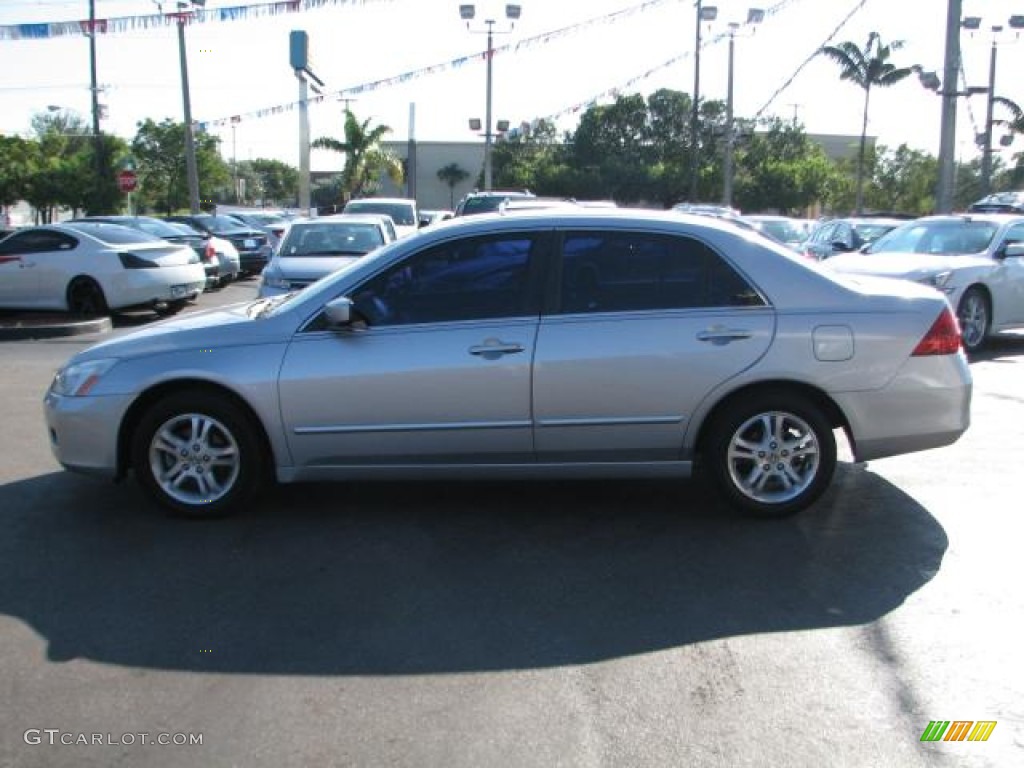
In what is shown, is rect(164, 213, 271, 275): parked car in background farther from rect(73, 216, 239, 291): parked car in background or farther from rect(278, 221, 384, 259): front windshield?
rect(278, 221, 384, 259): front windshield

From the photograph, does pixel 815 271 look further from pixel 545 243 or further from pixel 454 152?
pixel 454 152

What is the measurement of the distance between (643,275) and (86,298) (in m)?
11.6

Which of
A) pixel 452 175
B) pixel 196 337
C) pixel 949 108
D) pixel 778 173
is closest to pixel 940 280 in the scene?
pixel 196 337

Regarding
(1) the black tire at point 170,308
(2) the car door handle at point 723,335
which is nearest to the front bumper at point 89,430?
(2) the car door handle at point 723,335

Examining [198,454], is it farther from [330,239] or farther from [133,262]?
[133,262]

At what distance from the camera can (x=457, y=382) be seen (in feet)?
17.1

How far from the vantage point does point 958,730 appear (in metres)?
3.36

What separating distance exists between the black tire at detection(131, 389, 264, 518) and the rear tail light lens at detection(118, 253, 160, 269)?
979 centimetres

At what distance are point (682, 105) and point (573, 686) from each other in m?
58.9

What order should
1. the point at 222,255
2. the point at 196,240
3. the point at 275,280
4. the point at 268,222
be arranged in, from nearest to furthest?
the point at 275,280 < the point at 196,240 < the point at 222,255 < the point at 268,222

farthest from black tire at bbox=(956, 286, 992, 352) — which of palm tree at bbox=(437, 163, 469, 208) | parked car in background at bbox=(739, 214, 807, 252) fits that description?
palm tree at bbox=(437, 163, 469, 208)

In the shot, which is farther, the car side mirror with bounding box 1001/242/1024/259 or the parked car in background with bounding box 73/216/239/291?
the parked car in background with bounding box 73/216/239/291

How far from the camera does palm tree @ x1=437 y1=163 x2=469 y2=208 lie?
68312 millimetres

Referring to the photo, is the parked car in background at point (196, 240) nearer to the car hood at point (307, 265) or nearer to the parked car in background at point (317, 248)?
the parked car in background at point (317, 248)
